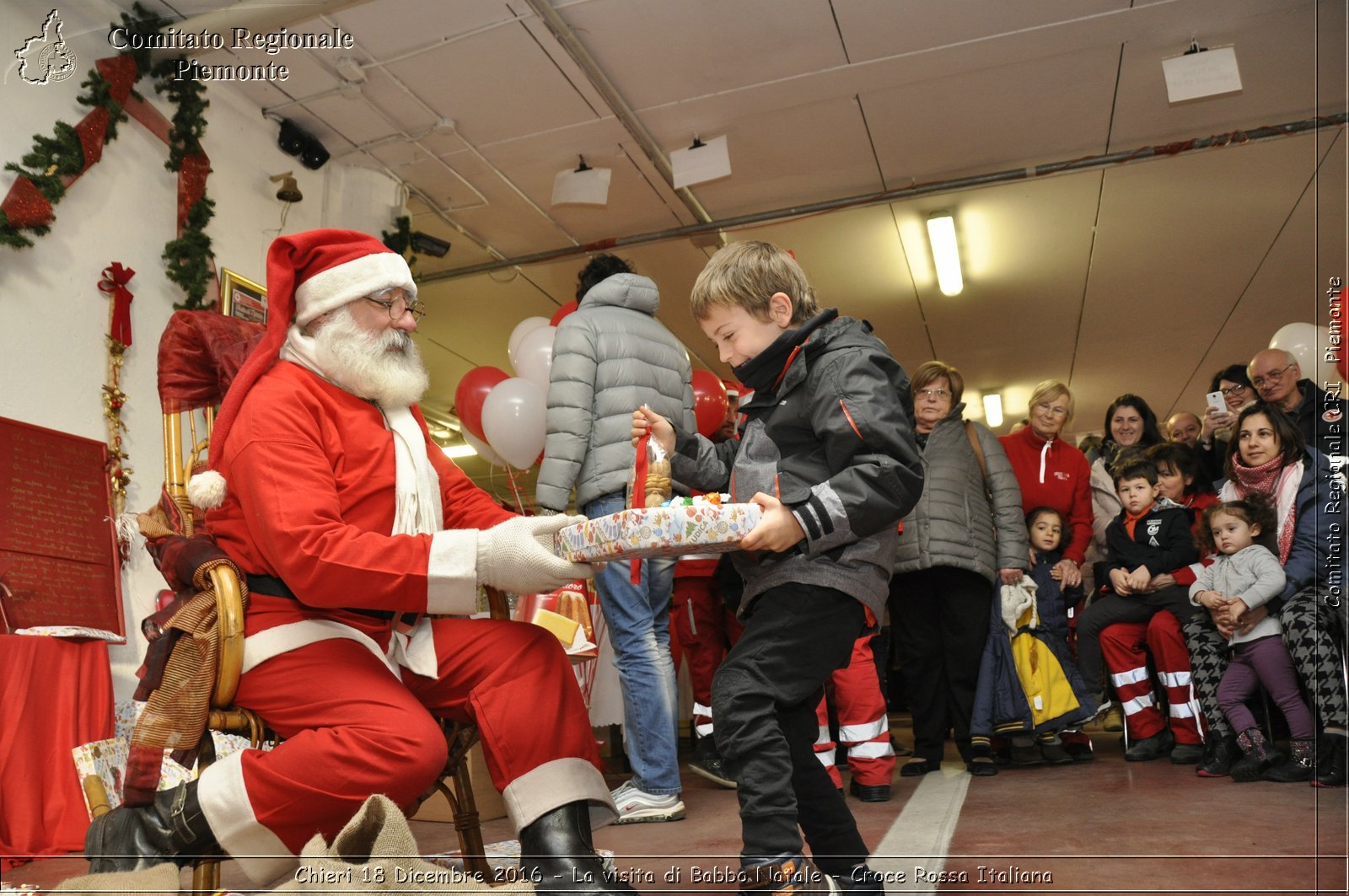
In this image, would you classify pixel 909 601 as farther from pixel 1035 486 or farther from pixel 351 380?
pixel 351 380

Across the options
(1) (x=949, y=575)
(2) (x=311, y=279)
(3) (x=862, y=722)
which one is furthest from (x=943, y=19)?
(2) (x=311, y=279)

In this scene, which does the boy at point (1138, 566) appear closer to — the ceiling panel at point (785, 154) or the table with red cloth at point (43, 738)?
the ceiling panel at point (785, 154)

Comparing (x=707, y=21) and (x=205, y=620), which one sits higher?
(x=707, y=21)

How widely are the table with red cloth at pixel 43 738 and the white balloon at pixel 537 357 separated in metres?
2.33

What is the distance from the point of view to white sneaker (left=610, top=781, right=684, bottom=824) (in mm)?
3180

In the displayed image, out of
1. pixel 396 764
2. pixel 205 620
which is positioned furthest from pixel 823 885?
pixel 205 620

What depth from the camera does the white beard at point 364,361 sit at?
217 centimetres

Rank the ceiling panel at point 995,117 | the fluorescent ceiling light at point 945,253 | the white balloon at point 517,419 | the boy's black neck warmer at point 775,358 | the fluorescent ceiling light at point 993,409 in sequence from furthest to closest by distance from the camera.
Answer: the fluorescent ceiling light at point 993,409 → the fluorescent ceiling light at point 945,253 → the ceiling panel at point 995,117 → the white balloon at point 517,419 → the boy's black neck warmer at point 775,358

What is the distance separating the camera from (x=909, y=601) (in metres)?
4.14

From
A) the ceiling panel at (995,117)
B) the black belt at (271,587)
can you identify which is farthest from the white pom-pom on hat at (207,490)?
the ceiling panel at (995,117)

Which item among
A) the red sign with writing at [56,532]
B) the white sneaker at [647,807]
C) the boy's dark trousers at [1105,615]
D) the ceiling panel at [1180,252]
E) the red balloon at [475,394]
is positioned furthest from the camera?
Answer: the ceiling panel at [1180,252]

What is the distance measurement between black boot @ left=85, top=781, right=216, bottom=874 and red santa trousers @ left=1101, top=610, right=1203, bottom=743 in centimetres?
356

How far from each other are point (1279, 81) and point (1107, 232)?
1.85 metres

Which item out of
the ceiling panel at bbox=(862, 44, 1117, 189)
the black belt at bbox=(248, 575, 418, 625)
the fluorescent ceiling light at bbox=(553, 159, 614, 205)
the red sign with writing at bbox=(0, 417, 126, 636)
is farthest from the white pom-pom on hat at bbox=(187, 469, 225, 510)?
the ceiling panel at bbox=(862, 44, 1117, 189)
